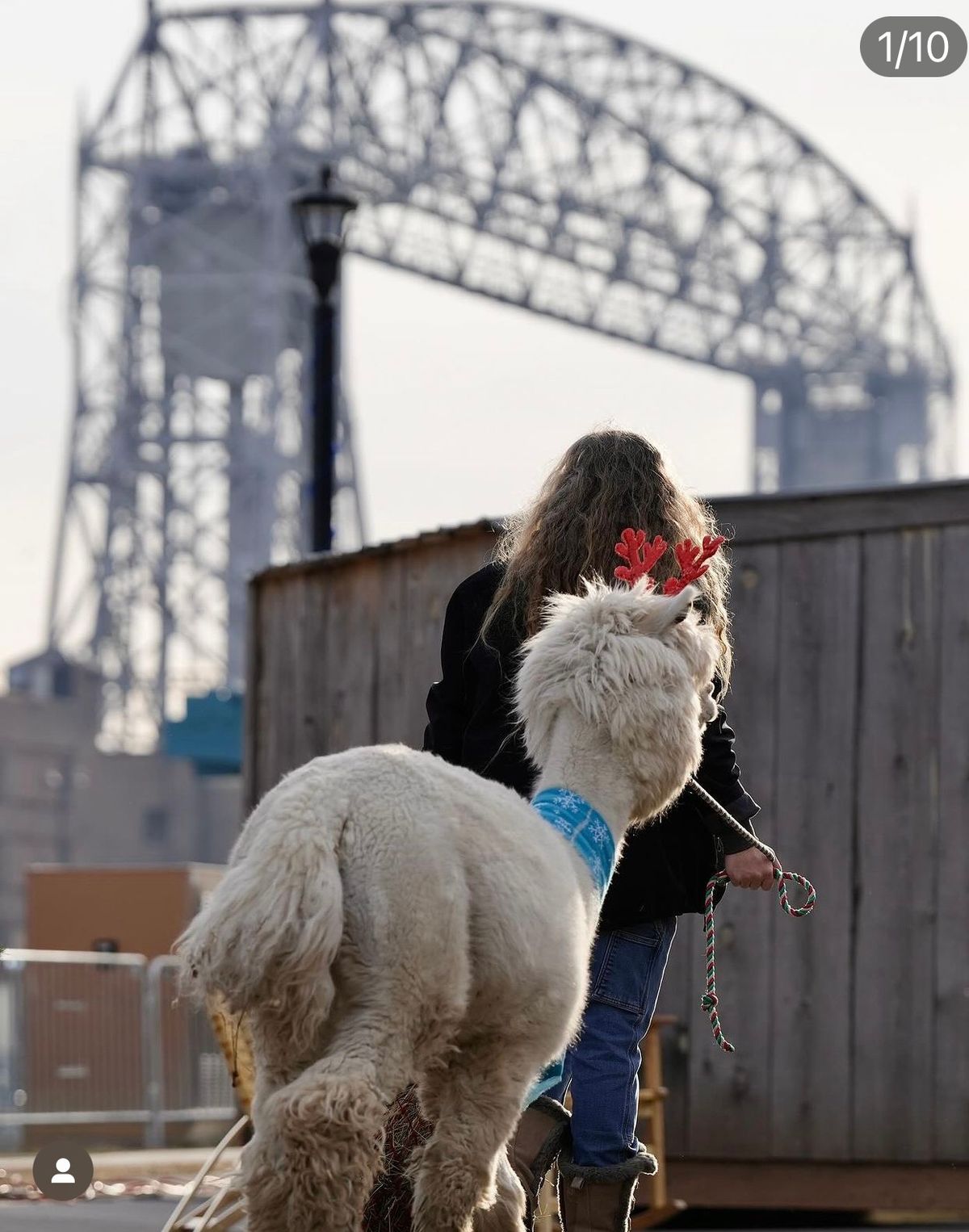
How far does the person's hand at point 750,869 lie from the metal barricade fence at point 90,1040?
29.8 ft

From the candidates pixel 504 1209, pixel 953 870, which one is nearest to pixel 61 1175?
pixel 953 870

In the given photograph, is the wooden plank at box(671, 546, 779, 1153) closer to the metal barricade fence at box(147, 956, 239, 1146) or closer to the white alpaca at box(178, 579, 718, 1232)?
the white alpaca at box(178, 579, 718, 1232)

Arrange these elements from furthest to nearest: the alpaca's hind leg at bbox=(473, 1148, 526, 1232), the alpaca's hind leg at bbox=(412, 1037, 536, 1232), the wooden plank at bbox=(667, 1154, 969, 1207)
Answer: the wooden plank at bbox=(667, 1154, 969, 1207), the alpaca's hind leg at bbox=(473, 1148, 526, 1232), the alpaca's hind leg at bbox=(412, 1037, 536, 1232)

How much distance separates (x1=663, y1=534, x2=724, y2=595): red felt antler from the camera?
3959 millimetres

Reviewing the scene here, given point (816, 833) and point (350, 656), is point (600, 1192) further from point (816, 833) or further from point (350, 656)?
point (350, 656)

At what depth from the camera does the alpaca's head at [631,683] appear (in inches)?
148

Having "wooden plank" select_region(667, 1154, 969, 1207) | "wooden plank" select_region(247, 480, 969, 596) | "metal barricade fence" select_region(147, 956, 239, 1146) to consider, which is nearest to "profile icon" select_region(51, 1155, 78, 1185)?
"wooden plank" select_region(667, 1154, 969, 1207)

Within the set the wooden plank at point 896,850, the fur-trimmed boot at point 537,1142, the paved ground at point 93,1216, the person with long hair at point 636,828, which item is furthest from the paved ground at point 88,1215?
the person with long hair at point 636,828

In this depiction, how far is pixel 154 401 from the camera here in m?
60.8

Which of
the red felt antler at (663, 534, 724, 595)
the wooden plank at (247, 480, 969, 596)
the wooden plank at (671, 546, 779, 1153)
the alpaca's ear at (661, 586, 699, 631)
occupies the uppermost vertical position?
the wooden plank at (247, 480, 969, 596)

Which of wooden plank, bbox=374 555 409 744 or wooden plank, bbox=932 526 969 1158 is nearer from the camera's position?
wooden plank, bbox=932 526 969 1158

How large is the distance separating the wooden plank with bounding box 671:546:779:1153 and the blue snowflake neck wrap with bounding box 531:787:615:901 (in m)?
3.74

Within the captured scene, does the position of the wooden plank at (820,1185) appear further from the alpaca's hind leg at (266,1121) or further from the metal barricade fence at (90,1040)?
the metal barricade fence at (90,1040)

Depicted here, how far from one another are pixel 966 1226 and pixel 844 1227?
43 cm
